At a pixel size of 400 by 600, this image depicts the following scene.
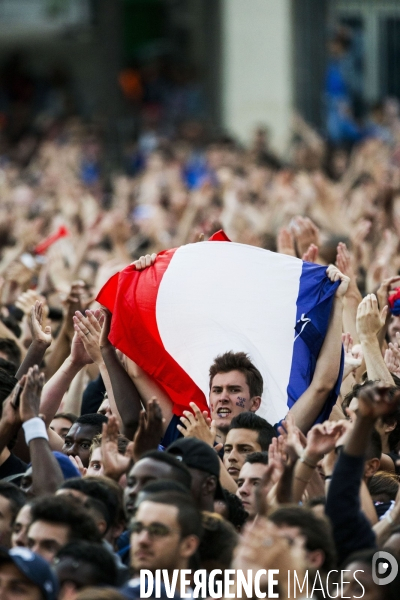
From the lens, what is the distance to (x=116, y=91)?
26516mm

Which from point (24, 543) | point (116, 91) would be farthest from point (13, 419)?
point (116, 91)

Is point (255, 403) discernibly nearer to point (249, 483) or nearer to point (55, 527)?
point (249, 483)

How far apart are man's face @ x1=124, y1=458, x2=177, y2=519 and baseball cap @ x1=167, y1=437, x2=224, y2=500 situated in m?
0.25

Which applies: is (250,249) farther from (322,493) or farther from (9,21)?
(9,21)

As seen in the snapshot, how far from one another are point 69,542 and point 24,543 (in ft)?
1.33

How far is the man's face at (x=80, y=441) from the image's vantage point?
6.49 meters

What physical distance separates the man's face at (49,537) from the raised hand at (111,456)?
80cm

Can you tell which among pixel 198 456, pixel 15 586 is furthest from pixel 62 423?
pixel 15 586

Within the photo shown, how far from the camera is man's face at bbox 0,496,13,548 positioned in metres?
5.47

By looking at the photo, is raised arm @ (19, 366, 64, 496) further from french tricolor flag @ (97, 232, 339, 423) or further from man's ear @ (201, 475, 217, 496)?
french tricolor flag @ (97, 232, 339, 423)

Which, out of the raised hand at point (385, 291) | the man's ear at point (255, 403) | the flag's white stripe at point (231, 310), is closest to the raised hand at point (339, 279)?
the flag's white stripe at point (231, 310)

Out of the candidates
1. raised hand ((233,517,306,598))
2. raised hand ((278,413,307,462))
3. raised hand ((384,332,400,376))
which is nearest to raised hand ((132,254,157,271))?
raised hand ((384,332,400,376))

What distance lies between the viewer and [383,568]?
4.56 metres

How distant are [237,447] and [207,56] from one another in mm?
20109
